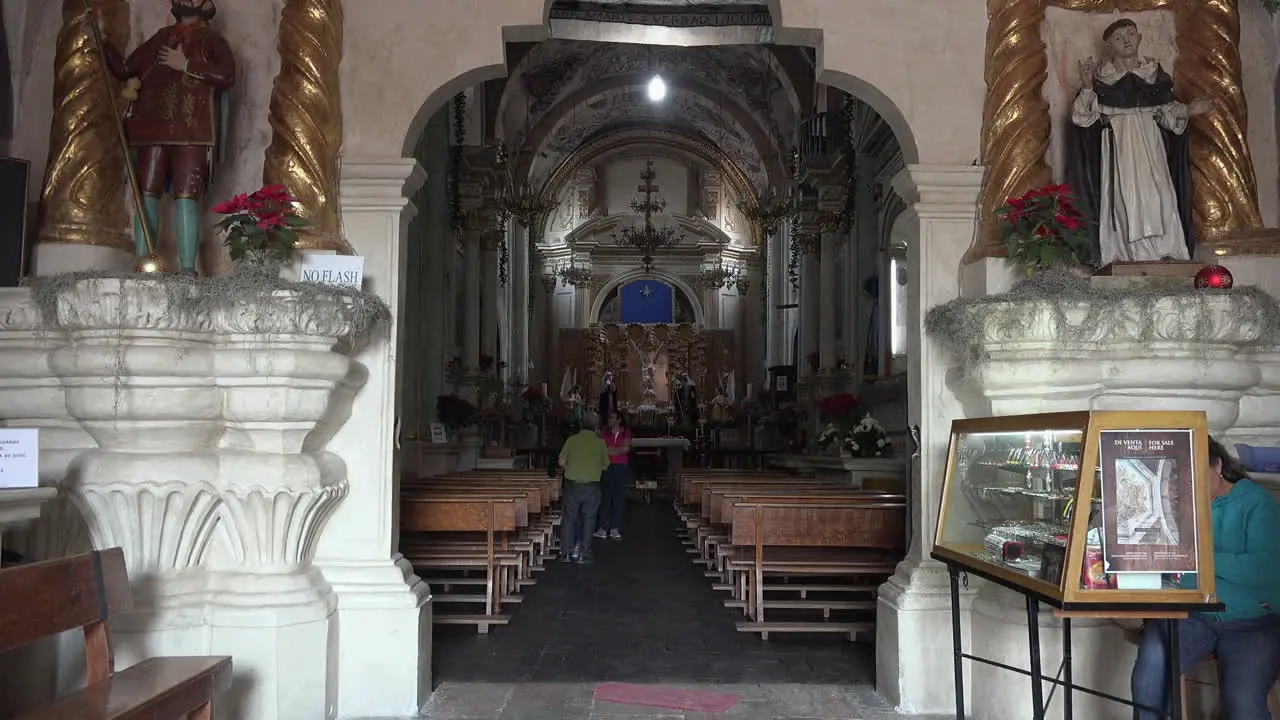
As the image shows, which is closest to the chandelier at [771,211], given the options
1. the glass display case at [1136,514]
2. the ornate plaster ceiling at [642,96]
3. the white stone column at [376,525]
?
the ornate plaster ceiling at [642,96]

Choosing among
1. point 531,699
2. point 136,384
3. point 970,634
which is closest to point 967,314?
point 970,634

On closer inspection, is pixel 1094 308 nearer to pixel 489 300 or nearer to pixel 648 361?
pixel 489 300

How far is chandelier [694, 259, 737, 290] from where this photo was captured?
2381cm

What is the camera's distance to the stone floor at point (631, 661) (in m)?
4.46

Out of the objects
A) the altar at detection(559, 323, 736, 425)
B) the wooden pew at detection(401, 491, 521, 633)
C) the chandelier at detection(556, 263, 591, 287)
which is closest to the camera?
the wooden pew at detection(401, 491, 521, 633)

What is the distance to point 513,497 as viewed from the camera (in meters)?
6.61

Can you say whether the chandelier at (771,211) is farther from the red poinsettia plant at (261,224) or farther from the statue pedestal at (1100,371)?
the red poinsettia plant at (261,224)

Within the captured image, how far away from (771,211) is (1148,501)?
17.3 meters

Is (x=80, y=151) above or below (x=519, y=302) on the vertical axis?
below

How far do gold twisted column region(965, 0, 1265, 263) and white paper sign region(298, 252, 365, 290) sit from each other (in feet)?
9.36

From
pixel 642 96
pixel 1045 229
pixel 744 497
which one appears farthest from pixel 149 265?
pixel 642 96

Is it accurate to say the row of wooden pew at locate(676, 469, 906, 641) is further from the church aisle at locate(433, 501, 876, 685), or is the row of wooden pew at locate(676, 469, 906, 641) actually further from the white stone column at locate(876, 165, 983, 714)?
the white stone column at locate(876, 165, 983, 714)

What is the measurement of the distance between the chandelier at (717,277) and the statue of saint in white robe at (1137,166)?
19.3 meters

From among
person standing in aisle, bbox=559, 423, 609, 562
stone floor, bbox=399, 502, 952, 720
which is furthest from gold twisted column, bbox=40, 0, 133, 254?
person standing in aisle, bbox=559, 423, 609, 562
